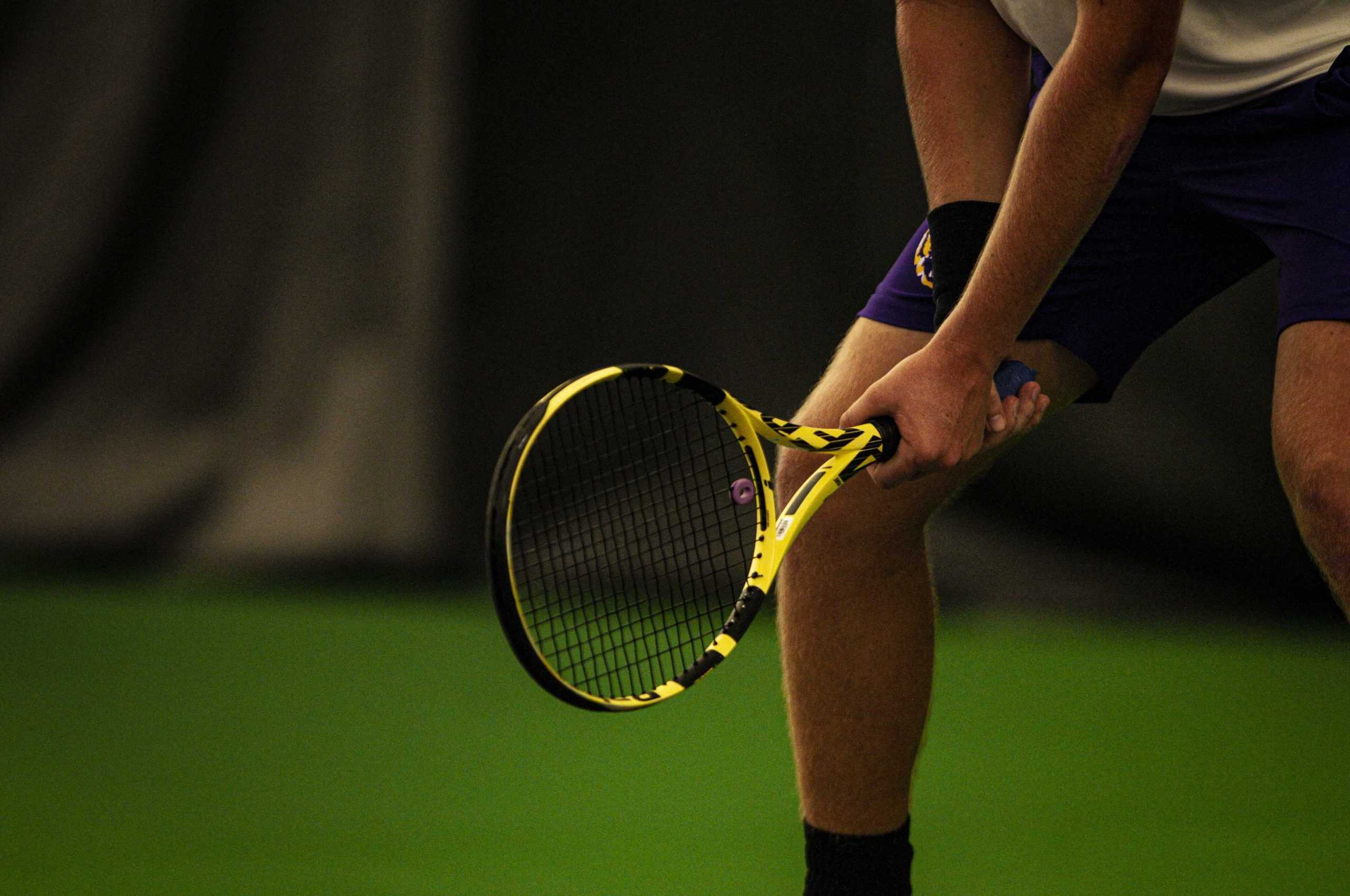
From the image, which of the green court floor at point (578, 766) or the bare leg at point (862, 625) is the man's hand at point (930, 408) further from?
the green court floor at point (578, 766)

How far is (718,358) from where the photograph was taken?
11.8 feet

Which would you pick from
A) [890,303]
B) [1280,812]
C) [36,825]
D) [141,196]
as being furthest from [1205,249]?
[141,196]

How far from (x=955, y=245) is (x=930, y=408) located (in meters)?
0.23

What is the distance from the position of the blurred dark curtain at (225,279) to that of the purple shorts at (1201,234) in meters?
2.23

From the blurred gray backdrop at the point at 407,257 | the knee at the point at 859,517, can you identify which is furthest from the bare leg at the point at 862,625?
the blurred gray backdrop at the point at 407,257

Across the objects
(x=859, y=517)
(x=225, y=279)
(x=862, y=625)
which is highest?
(x=225, y=279)

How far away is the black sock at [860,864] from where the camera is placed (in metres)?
1.55

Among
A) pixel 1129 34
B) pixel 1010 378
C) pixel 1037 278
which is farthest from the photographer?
pixel 1010 378

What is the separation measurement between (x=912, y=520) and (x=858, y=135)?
6.95 feet

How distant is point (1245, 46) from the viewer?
1408 millimetres

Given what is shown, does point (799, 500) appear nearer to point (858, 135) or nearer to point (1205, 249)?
point (1205, 249)

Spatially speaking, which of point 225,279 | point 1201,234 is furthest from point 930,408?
point 225,279

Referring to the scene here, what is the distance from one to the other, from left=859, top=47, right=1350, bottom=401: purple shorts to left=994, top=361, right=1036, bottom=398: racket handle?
0.25 ft

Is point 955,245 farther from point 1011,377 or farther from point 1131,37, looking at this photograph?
point 1131,37
